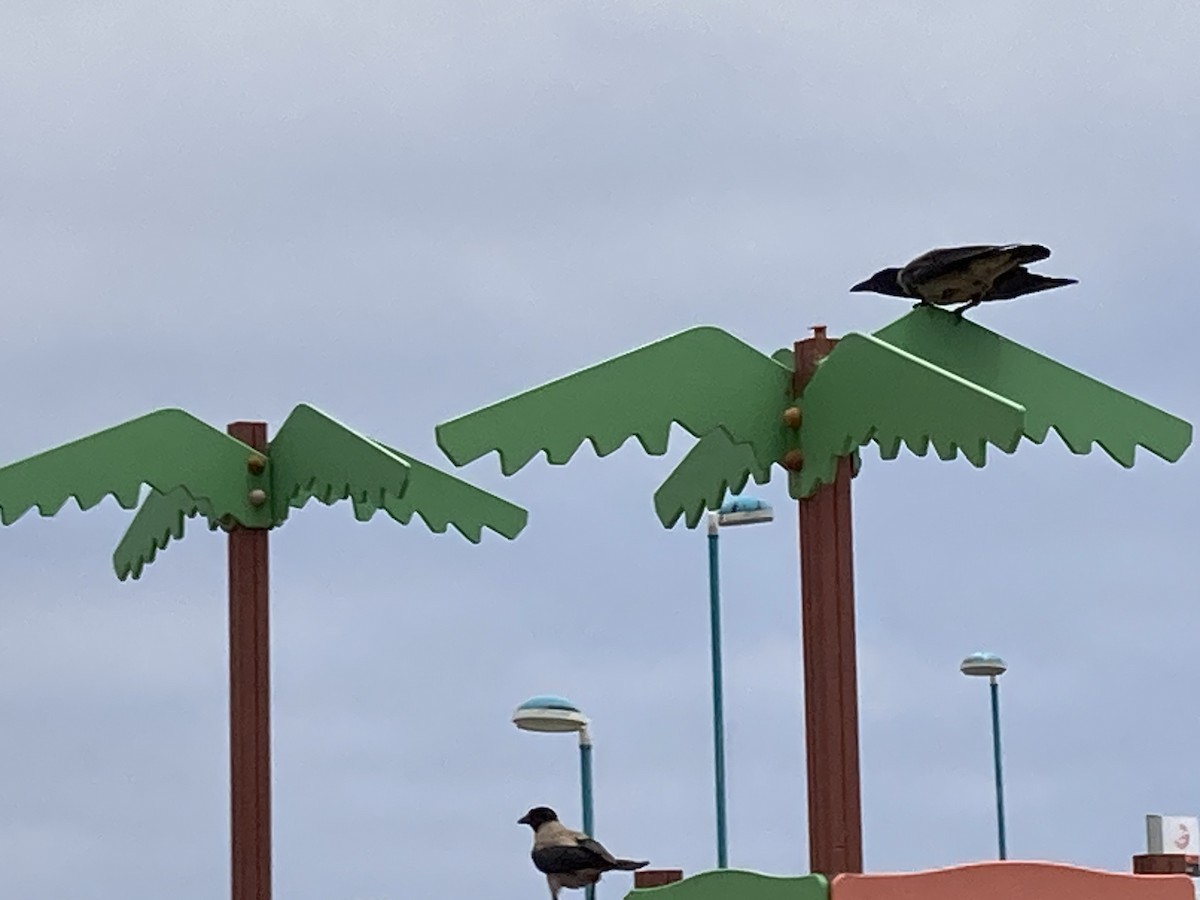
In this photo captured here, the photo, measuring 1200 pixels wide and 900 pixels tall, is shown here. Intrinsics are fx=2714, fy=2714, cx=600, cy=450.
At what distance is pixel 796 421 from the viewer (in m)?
8.66

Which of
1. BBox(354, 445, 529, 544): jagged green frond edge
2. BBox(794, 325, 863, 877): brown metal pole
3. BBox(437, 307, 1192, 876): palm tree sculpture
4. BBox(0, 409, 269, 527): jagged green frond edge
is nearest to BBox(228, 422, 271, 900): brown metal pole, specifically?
BBox(0, 409, 269, 527): jagged green frond edge

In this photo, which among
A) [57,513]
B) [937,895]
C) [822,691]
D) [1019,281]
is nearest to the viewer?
[937,895]

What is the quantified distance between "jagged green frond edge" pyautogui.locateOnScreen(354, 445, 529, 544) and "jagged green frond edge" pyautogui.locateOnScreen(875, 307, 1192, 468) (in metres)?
2.02

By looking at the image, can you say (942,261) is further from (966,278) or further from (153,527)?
(153,527)

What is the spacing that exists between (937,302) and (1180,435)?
0.97m

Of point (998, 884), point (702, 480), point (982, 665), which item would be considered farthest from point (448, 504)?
point (982, 665)

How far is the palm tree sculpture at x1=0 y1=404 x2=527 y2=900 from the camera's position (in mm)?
10211

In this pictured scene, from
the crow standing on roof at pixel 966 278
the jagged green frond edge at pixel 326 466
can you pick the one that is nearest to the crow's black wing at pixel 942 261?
the crow standing on roof at pixel 966 278

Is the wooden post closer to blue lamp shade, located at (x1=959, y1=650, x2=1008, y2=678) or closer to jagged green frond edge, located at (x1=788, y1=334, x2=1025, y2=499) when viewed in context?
jagged green frond edge, located at (x1=788, y1=334, x2=1025, y2=499)

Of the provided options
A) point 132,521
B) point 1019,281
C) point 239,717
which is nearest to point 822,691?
point 1019,281

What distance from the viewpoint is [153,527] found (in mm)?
11094

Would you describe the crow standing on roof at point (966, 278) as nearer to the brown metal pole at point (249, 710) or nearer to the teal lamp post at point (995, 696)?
the brown metal pole at point (249, 710)

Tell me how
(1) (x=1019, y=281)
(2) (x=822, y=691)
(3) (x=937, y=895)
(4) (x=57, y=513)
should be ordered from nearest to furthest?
(3) (x=937, y=895)
(2) (x=822, y=691)
(1) (x=1019, y=281)
(4) (x=57, y=513)

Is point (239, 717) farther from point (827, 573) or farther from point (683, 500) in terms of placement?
point (827, 573)
